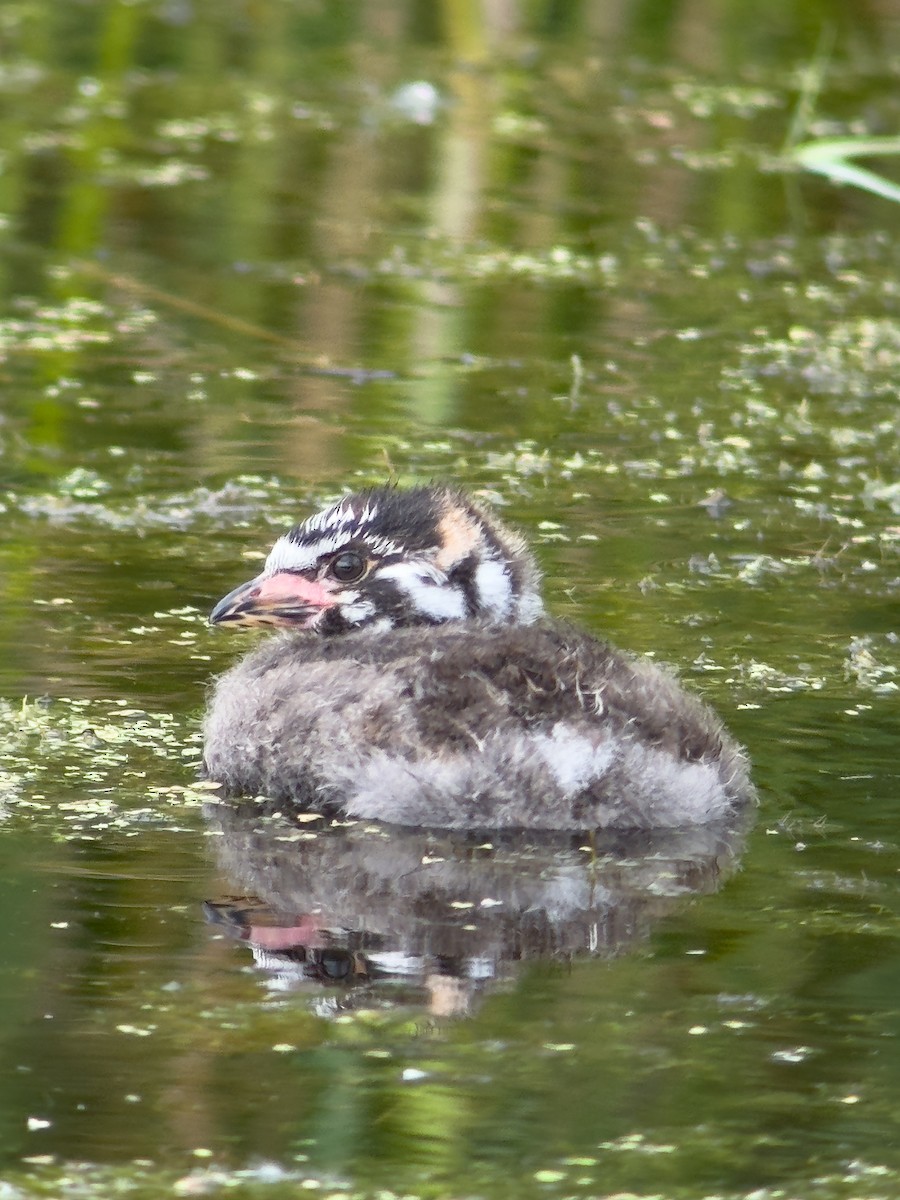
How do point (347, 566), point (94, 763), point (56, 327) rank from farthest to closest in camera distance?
point (56, 327), point (347, 566), point (94, 763)

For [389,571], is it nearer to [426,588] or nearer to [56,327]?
[426,588]

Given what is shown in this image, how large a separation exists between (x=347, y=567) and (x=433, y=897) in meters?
1.62

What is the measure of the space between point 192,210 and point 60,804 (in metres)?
8.05

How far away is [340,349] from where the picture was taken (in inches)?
472

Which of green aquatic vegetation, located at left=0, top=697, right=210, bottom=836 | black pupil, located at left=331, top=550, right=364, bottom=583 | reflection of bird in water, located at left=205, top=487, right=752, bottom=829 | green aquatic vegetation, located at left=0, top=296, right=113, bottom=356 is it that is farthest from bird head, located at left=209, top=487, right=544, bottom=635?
green aquatic vegetation, located at left=0, top=296, right=113, bottom=356

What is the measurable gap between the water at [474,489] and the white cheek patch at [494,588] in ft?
2.38

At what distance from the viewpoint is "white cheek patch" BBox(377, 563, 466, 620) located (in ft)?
24.8

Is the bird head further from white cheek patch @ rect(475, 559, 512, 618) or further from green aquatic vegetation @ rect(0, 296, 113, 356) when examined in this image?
green aquatic vegetation @ rect(0, 296, 113, 356)

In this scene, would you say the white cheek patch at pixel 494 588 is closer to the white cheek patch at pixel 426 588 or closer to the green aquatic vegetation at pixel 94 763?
the white cheek patch at pixel 426 588

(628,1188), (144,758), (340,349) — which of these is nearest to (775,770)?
(144,758)

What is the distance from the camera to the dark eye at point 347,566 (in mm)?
7547

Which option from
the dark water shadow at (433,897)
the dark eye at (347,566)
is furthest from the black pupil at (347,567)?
the dark water shadow at (433,897)

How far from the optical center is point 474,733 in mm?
6562

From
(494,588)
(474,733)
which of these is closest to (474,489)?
(494,588)
